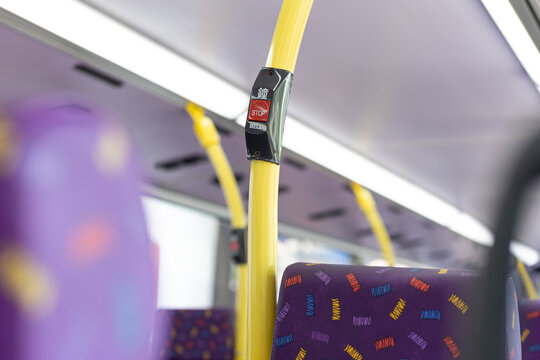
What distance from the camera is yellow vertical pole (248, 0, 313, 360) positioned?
1644mm

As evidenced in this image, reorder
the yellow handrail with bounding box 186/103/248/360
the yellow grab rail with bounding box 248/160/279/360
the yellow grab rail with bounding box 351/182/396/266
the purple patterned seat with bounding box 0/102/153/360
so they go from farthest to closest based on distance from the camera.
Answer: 1. the yellow grab rail with bounding box 351/182/396/266
2. the yellow handrail with bounding box 186/103/248/360
3. the yellow grab rail with bounding box 248/160/279/360
4. the purple patterned seat with bounding box 0/102/153/360

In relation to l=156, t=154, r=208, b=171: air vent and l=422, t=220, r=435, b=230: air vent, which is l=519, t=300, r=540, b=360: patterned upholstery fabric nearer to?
l=156, t=154, r=208, b=171: air vent

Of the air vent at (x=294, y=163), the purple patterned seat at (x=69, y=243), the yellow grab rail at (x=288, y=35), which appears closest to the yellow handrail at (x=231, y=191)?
the air vent at (x=294, y=163)

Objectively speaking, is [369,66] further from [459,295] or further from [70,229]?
[70,229]

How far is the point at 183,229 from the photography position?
29.5ft

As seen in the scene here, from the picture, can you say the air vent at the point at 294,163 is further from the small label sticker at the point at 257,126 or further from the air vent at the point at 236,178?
the small label sticker at the point at 257,126

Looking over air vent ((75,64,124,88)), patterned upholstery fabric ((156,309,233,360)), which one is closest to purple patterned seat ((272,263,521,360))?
patterned upholstery fabric ((156,309,233,360))

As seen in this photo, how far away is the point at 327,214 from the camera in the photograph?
9.75m

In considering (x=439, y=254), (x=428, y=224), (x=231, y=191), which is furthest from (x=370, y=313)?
(x=439, y=254)

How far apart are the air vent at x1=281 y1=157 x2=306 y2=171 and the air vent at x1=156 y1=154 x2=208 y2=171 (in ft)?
3.26

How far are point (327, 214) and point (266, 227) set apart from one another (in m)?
8.15

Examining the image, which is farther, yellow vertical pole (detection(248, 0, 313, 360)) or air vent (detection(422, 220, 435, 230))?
air vent (detection(422, 220, 435, 230))

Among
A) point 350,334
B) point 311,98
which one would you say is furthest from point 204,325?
point 350,334

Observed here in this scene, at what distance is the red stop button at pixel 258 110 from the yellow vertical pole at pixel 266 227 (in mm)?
133
